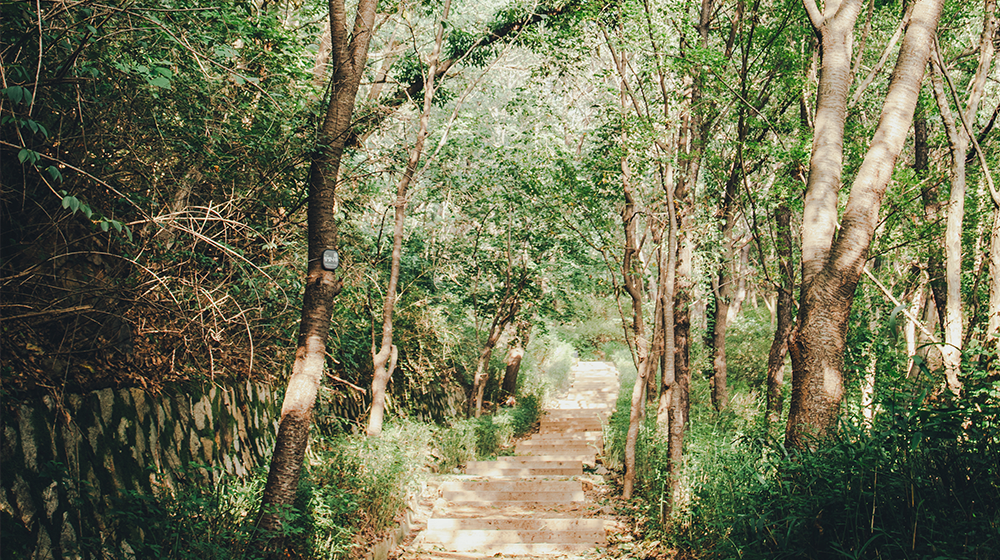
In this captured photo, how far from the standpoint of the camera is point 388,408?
27.5 ft

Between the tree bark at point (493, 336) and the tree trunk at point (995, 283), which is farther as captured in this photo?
the tree bark at point (493, 336)

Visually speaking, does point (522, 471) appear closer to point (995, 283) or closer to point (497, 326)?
point (497, 326)

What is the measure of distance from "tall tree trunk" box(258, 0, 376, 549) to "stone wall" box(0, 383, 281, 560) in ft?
1.61

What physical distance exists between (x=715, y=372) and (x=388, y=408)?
5.53 m

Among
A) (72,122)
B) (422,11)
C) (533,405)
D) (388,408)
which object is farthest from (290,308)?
(533,405)

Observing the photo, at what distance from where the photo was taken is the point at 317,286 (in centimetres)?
394

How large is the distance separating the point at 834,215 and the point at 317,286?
347cm

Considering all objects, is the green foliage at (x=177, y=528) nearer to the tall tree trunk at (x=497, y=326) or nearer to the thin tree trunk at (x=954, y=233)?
the thin tree trunk at (x=954, y=233)

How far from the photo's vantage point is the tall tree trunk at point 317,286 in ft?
12.0

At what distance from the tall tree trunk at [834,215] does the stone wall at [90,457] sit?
3.77 m

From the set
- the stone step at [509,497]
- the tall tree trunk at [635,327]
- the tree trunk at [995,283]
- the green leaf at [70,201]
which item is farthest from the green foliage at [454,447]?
the tree trunk at [995,283]

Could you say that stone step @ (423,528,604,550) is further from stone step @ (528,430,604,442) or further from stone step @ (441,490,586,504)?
stone step @ (528,430,604,442)

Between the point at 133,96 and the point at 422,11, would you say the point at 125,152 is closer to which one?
the point at 133,96

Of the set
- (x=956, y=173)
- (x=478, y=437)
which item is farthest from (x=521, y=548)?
(x=956, y=173)
